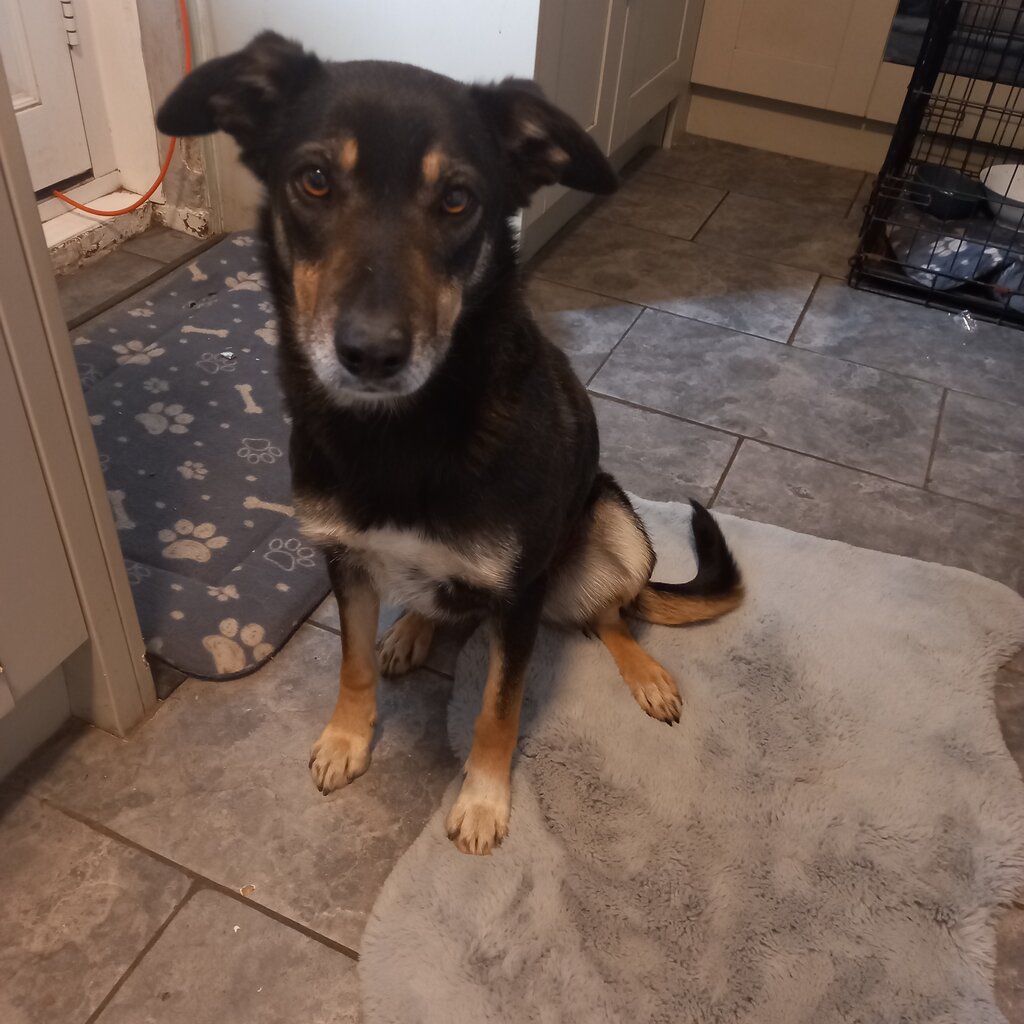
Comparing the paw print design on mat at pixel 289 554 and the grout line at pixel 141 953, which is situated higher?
the paw print design on mat at pixel 289 554

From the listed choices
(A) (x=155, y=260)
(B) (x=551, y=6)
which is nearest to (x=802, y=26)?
(B) (x=551, y=6)

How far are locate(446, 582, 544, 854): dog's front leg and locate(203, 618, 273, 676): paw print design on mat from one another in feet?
1.73

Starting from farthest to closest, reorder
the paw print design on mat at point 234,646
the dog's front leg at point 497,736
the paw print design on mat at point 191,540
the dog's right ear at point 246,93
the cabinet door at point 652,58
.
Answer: the cabinet door at point 652,58
the paw print design on mat at point 191,540
the paw print design on mat at point 234,646
the dog's front leg at point 497,736
the dog's right ear at point 246,93

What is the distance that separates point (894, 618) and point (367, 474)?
4.25ft

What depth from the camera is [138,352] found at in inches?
103

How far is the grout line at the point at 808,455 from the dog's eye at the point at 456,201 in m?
1.51

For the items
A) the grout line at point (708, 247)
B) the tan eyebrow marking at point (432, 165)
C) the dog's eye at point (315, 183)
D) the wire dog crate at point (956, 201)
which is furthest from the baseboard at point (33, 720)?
the wire dog crate at point (956, 201)

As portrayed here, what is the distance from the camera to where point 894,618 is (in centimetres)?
200

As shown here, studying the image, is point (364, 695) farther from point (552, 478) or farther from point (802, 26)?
point (802, 26)

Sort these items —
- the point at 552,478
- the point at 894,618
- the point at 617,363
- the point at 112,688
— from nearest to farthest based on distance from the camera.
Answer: the point at 552,478, the point at 112,688, the point at 894,618, the point at 617,363

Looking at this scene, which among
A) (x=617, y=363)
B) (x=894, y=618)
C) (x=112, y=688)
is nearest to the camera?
(x=112, y=688)

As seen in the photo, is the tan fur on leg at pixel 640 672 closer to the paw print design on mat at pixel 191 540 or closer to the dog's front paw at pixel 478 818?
the dog's front paw at pixel 478 818

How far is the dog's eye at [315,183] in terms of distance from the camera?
112 centimetres

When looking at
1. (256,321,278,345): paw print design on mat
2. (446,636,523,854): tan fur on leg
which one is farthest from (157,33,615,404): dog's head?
(256,321,278,345): paw print design on mat
